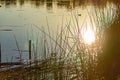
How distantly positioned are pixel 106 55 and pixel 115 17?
5.11 ft

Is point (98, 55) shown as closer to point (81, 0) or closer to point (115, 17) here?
point (115, 17)

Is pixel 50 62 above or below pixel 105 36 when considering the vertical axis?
below

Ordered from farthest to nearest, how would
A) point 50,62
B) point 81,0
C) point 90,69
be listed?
point 81,0 → point 50,62 → point 90,69

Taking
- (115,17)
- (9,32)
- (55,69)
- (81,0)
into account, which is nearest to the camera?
(55,69)

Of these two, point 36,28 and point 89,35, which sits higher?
point 89,35

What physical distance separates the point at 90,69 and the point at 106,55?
1082mm

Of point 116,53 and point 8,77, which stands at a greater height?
point 116,53

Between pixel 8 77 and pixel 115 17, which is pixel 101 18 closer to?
pixel 115 17

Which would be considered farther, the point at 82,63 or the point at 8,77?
the point at 8,77

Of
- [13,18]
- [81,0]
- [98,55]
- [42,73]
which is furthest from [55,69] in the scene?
[81,0]

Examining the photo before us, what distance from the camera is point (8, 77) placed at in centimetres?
763

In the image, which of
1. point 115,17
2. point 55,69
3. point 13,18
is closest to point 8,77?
point 55,69

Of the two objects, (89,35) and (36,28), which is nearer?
(89,35)

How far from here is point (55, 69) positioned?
6324 mm
